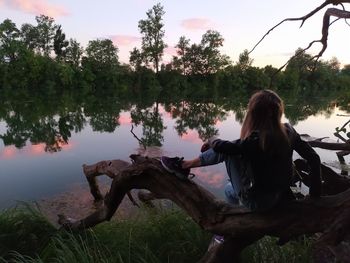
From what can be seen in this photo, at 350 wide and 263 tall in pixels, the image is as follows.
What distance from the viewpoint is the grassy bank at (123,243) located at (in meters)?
3.39

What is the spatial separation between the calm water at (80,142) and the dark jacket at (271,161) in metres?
0.77

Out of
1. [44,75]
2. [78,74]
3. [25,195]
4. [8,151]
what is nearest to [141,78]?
[78,74]

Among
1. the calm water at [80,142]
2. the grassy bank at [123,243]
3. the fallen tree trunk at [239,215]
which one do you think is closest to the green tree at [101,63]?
the calm water at [80,142]

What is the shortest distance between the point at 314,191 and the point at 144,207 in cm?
283

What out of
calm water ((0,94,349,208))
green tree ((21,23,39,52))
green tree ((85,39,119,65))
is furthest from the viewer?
green tree ((21,23,39,52))

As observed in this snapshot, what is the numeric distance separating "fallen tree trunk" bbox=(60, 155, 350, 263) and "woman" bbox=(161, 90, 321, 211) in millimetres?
112

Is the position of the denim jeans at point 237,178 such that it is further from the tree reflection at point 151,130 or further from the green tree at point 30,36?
the green tree at point 30,36

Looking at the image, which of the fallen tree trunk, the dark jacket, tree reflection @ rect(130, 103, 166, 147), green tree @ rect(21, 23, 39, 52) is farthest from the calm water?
green tree @ rect(21, 23, 39, 52)

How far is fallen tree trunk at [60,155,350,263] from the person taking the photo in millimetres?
2219

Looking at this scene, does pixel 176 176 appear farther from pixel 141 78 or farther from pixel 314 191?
pixel 141 78

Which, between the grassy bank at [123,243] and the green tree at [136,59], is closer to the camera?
the grassy bank at [123,243]

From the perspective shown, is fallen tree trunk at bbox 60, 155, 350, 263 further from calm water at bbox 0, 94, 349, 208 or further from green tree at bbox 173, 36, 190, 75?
green tree at bbox 173, 36, 190, 75

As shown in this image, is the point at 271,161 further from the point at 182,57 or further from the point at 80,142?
the point at 182,57

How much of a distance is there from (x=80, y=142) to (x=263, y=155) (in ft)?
40.3
